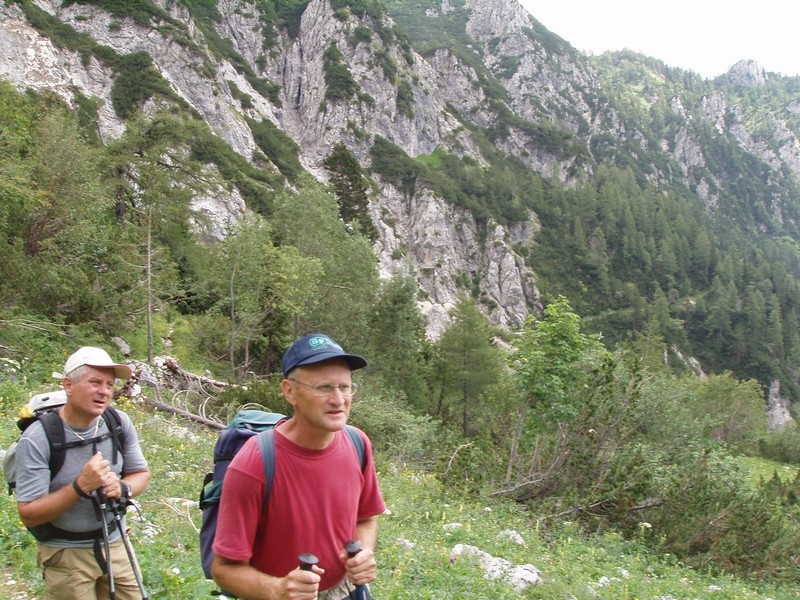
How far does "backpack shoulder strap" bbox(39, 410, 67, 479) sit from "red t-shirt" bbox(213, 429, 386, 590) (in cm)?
134

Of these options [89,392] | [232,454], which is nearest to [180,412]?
[89,392]

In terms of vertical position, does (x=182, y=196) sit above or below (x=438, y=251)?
below

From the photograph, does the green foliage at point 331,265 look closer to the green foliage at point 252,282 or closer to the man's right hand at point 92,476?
the green foliage at point 252,282

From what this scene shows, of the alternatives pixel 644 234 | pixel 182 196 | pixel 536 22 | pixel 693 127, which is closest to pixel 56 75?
pixel 182 196

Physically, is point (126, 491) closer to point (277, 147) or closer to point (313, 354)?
point (313, 354)

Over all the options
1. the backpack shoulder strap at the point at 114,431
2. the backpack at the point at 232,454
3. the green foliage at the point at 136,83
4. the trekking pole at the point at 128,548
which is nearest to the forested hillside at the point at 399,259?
the green foliage at the point at 136,83

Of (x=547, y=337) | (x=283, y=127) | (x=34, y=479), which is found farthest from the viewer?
(x=283, y=127)

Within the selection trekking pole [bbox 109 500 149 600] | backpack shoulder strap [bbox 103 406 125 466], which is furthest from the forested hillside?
trekking pole [bbox 109 500 149 600]

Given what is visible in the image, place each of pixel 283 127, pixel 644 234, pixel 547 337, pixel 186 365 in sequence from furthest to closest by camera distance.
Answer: pixel 644 234 → pixel 283 127 → pixel 186 365 → pixel 547 337

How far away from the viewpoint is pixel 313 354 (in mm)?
2064

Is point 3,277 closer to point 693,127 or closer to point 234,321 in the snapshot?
point 234,321

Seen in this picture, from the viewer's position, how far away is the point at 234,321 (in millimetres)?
18531

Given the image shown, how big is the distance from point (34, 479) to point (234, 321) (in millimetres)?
16420

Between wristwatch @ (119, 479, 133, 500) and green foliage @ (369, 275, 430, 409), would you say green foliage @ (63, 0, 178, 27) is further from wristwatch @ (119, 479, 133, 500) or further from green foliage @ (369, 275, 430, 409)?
wristwatch @ (119, 479, 133, 500)
